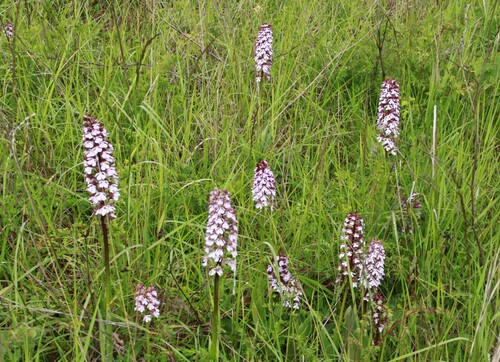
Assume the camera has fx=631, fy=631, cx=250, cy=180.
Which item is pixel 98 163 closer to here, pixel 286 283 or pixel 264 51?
pixel 286 283

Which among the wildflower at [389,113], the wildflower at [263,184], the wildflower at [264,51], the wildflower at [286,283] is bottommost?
the wildflower at [286,283]

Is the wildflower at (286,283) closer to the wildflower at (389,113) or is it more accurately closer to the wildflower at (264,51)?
the wildflower at (389,113)

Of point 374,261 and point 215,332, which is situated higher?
point 374,261

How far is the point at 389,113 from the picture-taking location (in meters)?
3.09

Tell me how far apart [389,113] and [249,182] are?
0.77 metres

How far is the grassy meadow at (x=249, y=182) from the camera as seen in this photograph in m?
2.24

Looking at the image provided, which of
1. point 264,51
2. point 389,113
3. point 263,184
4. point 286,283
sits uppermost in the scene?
point 264,51

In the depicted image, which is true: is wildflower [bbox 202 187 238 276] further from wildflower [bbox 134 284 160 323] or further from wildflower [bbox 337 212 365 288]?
wildflower [bbox 337 212 365 288]

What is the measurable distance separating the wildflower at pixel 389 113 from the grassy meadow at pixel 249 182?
94 millimetres

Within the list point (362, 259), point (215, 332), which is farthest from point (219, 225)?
point (362, 259)

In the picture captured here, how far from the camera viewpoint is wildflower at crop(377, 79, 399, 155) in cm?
304

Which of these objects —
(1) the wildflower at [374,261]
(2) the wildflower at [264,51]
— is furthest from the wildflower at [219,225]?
(2) the wildflower at [264,51]

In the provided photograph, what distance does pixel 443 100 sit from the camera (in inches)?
148

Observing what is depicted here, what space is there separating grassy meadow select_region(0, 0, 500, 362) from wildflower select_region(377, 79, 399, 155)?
9 centimetres
